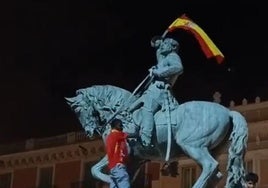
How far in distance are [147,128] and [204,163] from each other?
30.9 inches

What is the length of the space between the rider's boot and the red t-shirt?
Answer: 9.5 inches

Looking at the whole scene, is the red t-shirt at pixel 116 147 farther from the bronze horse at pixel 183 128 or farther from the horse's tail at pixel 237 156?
the horse's tail at pixel 237 156

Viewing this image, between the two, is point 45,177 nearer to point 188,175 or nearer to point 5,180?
point 5,180

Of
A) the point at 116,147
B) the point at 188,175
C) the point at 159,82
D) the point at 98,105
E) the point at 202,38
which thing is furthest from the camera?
the point at 188,175

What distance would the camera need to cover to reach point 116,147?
31.0 ft

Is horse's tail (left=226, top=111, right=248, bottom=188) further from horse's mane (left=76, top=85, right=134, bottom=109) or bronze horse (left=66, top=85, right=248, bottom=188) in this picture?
horse's mane (left=76, top=85, right=134, bottom=109)

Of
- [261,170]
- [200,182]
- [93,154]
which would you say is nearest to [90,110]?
[200,182]

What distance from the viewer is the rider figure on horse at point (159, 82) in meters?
9.69

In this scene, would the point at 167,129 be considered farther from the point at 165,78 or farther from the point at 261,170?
the point at 261,170

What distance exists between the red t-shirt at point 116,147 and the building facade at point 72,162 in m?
20.7

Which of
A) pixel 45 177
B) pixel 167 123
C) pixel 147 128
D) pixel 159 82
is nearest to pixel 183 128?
pixel 167 123

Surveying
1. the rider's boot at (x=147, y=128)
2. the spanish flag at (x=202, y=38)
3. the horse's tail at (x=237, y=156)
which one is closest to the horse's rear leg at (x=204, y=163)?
the horse's tail at (x=237, y=156)

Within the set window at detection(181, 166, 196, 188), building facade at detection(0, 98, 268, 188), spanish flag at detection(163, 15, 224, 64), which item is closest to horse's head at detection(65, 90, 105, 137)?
spanish flag at detection(163, 15, 224, 64)

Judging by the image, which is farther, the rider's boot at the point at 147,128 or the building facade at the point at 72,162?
the building facade at the point at 72,162
